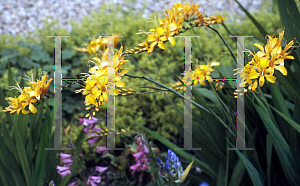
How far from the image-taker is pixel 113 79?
0.73 m

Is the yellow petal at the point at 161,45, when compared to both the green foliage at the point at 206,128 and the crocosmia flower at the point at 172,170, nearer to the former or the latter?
the green foliage at the point at 206,128

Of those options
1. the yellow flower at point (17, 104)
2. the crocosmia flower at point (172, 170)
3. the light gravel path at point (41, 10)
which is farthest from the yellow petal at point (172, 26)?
the light gravel path at point (41, 10)

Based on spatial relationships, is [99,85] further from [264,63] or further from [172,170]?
[264,63]

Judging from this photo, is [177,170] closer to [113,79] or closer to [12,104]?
[113,79]

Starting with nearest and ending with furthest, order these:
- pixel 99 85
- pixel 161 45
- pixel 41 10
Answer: pixel 99 85, pixel 161 45, pixel 41 10

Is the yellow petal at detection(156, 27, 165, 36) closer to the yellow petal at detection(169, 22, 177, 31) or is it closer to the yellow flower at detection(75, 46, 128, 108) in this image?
the yellow petal at detection(169, 22, 177, 31)

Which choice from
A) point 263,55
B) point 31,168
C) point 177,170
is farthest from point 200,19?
point 31,168

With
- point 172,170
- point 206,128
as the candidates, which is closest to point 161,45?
point 172,170

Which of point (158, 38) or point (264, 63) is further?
point (158, 38)

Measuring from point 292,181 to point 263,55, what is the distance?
2.07 ft

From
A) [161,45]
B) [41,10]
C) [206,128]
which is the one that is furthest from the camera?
[41,10]

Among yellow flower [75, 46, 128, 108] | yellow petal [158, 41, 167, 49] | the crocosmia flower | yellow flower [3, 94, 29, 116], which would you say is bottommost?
the crocosmia flower

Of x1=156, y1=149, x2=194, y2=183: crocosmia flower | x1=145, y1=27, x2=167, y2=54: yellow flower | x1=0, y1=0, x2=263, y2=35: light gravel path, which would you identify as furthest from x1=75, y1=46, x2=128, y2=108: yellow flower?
x1=0, y1=0, x2=263, y2=35: light gravel path

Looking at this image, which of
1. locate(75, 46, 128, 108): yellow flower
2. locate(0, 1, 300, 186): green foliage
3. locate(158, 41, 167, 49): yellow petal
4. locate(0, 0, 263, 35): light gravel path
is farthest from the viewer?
locate(0, 0, 263, 35): light gravel path
